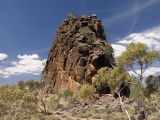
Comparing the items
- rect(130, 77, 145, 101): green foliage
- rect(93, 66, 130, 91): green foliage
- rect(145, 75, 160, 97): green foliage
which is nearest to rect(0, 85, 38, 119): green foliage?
rect(93, 66, 130, 91): green foliage

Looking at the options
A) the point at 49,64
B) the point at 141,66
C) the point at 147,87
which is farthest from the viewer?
the point at 49,64

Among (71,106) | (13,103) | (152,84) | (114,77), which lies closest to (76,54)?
(71,106)

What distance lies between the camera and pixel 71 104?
9069 cm

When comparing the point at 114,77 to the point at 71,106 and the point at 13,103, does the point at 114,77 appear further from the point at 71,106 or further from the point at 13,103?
the point at 71,106

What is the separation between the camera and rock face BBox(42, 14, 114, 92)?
346 ft

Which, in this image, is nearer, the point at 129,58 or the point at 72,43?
the point at 129,58

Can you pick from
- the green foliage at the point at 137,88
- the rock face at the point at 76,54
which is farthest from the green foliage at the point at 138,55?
the rock face at the point at 76,54

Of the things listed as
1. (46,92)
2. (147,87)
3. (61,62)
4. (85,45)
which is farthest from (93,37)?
(147,87)

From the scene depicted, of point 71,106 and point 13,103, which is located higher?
point 71,106

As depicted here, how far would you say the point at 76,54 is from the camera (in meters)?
112

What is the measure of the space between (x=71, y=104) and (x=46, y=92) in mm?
31242

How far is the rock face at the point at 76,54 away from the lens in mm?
105375

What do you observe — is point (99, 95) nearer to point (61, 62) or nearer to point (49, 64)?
point (61, 62)

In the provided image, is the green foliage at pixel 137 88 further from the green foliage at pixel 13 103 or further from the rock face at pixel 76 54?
the rock face at pixel 76 54
